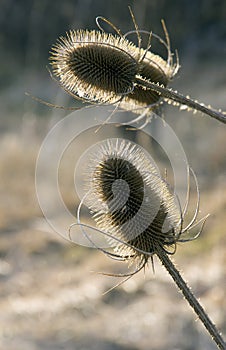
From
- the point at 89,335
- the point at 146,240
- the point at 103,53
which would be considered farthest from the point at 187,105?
the point at 89,335

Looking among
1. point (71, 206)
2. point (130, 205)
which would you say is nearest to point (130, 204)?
point (130, 205)

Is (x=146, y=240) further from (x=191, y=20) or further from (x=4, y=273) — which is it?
(x=191, y=20)

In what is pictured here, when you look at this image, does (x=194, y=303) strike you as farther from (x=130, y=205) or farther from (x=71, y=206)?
(x=71, y=206)

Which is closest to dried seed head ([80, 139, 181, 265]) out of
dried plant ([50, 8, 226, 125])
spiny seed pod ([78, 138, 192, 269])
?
spiny seed pod ([78, 138, 192, 269])

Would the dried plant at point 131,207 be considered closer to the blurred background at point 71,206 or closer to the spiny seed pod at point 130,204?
the spiny seed pod at point 130,204

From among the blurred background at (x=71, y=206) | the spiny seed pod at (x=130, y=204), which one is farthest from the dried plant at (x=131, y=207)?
the blurred background at (x=71, y=206)

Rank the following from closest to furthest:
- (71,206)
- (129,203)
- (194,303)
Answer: (194,303)
(129,203)
(71,206)

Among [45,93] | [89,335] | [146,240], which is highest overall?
[45,93]
